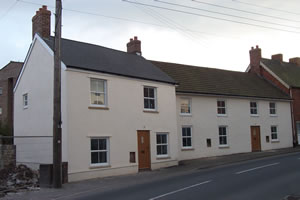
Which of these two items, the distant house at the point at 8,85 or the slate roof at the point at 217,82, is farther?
the distant house at the point at 8,85

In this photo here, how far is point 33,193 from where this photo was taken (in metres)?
13.1

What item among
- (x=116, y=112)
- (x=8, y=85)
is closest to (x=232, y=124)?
(x=116, y=112)

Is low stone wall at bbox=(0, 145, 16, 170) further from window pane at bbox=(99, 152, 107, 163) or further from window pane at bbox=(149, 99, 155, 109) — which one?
window pane at bbox=(149, 99, 155, 109)

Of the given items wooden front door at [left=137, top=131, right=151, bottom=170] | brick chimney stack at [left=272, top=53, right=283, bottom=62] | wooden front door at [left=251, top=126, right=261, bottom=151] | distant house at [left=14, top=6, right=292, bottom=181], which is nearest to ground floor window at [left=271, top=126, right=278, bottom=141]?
wooden front door at [left=251, top=126, right=261, bottom=151]

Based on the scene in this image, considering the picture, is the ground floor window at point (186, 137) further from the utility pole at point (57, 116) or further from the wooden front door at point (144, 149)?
the utility pole at point (57, 116)

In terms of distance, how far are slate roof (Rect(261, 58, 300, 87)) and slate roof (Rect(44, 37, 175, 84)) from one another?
17.1m

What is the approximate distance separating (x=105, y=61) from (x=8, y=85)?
27630 mm

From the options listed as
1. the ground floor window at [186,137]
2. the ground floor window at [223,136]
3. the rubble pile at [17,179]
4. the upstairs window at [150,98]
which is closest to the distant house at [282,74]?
the ground floor window at [223,136]

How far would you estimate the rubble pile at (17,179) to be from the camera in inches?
555

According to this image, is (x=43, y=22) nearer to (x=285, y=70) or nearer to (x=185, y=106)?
(x=185, y=106)

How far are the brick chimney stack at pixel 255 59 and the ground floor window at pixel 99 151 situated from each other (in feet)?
76.9

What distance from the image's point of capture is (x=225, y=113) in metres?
26.9

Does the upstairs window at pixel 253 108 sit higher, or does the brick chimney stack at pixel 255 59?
the brick chimney stack at pixel 255 59

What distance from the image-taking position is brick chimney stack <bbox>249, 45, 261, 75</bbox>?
117 feet
